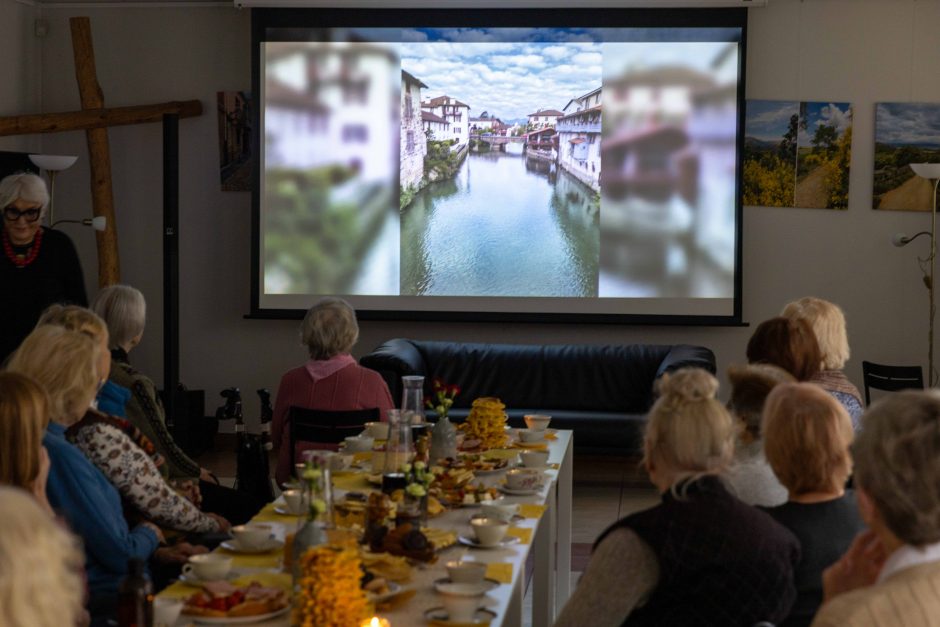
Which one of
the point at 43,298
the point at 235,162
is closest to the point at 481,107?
the point at 235,162

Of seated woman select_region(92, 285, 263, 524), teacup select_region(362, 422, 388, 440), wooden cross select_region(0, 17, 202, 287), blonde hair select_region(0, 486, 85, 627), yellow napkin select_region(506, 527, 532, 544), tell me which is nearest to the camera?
blonde hair select_region(0, 486, 85, 627)

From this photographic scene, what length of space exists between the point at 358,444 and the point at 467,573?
176cm

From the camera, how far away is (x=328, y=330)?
4.70 metres

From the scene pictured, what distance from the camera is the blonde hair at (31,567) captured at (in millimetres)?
1233

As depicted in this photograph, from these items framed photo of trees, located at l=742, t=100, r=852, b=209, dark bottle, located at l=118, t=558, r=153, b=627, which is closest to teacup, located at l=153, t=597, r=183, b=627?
dark bottle, located at l=118, t=558, r=153, b=627

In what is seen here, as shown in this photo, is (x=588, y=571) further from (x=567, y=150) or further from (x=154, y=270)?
(x=154, y=270)

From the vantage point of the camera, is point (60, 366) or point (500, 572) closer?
point (500, 572)

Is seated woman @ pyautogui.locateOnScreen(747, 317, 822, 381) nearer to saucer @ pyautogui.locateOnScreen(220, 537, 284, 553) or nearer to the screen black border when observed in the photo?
saucer @ pyautogui.locateOnScreen(220, 537, 284, 553)

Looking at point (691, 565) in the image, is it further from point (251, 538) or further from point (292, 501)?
point (292, 501)

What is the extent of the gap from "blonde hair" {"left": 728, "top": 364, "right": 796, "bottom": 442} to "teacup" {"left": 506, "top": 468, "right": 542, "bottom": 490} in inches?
25.5

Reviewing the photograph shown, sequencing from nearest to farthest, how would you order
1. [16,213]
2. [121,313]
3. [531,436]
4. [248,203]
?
[121,313], [531,436], [16,213], [248,203]

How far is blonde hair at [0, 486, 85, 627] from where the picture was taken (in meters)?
1.23

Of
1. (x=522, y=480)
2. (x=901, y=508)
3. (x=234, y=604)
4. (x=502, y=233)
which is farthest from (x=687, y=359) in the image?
(x=901, y=508)

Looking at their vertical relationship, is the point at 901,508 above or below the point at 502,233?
below
